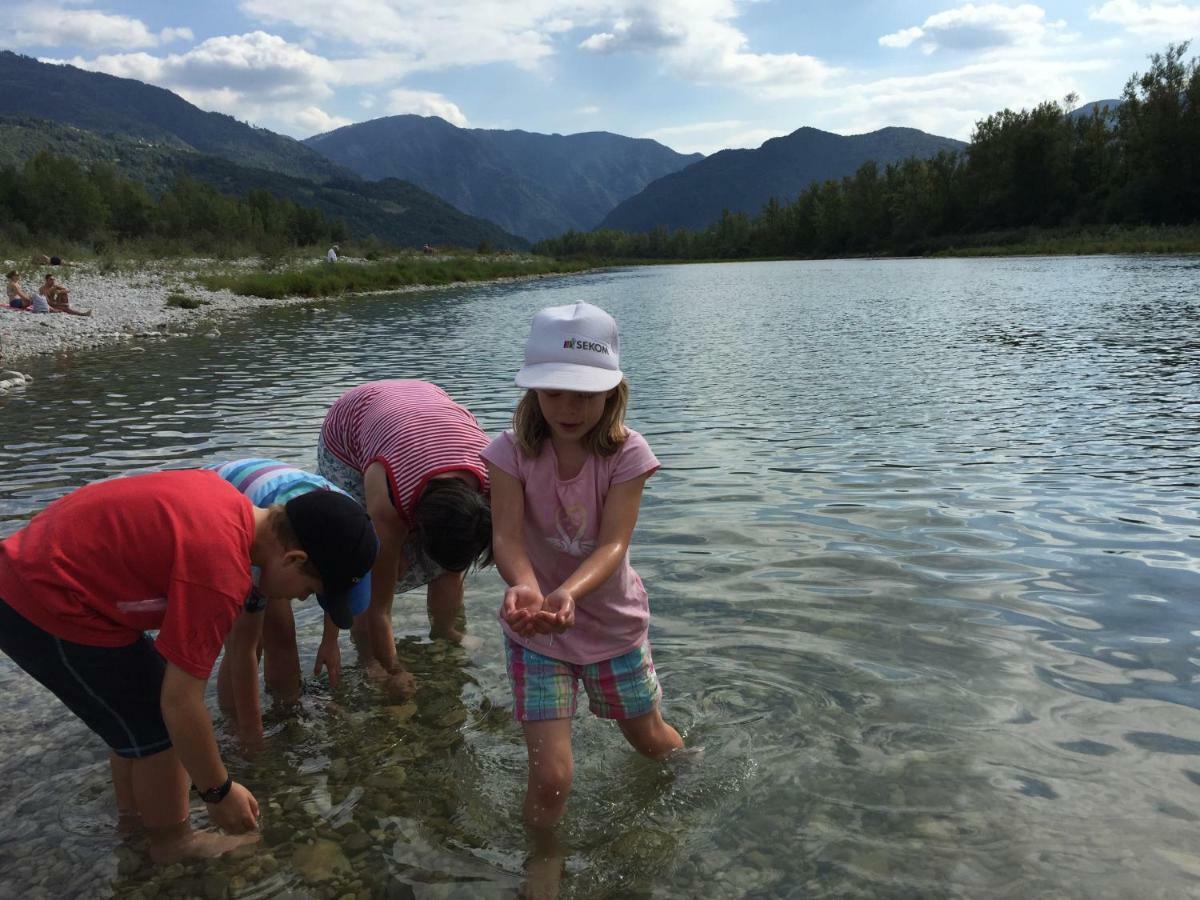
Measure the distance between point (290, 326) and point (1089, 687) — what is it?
1031 inches

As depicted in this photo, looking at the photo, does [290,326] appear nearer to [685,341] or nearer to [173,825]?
[685,341]

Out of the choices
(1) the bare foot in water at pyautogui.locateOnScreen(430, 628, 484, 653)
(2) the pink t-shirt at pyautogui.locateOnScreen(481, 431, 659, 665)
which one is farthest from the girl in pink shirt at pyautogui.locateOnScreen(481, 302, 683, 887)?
(1) the bare foot in water at pyautogui.locateOnScreen(430, 628, 484, 653)

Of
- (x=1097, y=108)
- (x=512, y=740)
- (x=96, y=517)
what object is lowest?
(x=512, y=740)

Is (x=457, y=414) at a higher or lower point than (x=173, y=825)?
higher

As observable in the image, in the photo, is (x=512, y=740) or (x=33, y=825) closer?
(x=33, y=825)

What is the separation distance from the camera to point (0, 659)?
493 centimetres

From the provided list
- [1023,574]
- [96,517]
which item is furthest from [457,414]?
[1023,574]

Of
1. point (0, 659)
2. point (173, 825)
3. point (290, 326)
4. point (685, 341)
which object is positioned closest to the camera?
point (173, 825)

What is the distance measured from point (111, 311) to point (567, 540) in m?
28.9

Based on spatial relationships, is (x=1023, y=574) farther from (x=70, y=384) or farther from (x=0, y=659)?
(x=70, y=384)

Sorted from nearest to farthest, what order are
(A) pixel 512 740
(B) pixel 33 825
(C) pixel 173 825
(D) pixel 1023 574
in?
(C) pixel 173 825 < (B) pixel 33 825 < (A) pixel 512 740 < (D) pixel 1023 574

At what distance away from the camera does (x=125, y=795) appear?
339cm

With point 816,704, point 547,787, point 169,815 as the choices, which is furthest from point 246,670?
point 816,704

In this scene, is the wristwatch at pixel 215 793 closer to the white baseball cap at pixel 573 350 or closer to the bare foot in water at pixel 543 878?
the bare foot in water at pixel 543 878
